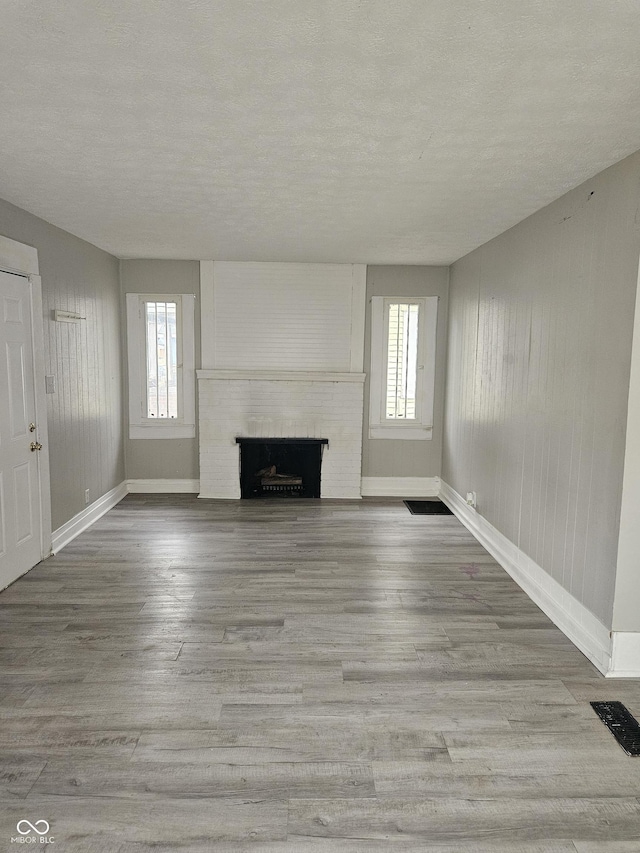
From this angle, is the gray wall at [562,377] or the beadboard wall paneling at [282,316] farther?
the beadboard wall paneling at [282,316]

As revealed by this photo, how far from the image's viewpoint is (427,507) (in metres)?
6.16

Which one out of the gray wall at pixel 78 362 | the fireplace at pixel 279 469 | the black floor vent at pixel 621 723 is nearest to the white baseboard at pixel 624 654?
the black floor vent at pixel 621 723

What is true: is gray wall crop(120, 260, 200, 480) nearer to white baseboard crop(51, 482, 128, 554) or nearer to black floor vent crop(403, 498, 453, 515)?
white baseboard crop(51, 482, 128, 554)

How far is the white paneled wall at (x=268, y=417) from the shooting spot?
6.38 metres

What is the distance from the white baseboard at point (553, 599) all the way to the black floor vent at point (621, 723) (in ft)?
0.99

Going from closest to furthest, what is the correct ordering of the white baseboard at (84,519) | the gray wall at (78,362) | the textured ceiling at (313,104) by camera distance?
the textured ceiling at (313,104) → the gray wall at (78,362) → the white baseboard at (84,519)

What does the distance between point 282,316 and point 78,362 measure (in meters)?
2.28

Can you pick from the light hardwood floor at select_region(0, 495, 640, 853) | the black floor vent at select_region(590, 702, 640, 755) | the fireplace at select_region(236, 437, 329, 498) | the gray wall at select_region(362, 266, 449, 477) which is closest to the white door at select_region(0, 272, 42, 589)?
the light hardwood floor at select_region(0, 495, 640, 853)

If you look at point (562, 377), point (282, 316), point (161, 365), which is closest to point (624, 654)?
point (562, 377)

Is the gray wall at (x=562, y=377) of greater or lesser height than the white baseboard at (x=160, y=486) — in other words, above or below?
above

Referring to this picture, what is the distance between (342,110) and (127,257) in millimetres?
4430

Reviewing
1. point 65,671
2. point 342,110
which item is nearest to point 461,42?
point 342,110

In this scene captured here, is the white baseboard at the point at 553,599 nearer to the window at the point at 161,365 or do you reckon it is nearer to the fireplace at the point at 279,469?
the fireplace at the point at 279,469

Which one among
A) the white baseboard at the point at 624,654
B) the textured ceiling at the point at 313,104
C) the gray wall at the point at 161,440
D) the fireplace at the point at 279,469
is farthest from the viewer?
the fireplace at the point at 279,469
